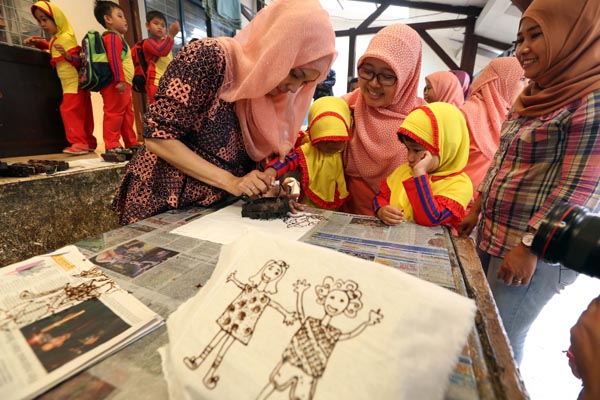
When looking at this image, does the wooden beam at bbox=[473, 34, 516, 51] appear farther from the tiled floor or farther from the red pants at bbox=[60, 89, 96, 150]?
the red pants at bbox=[60, 89, 96, 150]

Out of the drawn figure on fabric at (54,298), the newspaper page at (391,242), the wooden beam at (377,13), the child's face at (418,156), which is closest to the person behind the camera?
the drawn figure on fabric at (54,298)

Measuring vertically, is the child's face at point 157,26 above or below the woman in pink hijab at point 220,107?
above

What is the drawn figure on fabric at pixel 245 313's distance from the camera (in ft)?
1.11

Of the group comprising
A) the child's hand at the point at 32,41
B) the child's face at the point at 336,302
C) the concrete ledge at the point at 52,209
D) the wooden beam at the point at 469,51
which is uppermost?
the wooden beam at the point at 469,51

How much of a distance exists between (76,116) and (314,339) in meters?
3.05

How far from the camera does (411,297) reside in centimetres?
33

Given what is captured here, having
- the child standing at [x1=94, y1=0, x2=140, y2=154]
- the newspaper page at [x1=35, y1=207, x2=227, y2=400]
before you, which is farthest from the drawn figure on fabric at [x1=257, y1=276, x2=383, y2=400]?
the child standing at [x1=94, y1=0, x2=140, y2=154]

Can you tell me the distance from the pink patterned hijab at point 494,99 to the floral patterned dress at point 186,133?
1330mm

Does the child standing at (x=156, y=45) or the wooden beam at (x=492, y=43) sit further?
the wooden beam at (x=492, y=43)

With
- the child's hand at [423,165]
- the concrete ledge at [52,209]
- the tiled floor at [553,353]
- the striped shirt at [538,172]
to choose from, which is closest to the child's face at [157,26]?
the concrete ledge at [52,209]

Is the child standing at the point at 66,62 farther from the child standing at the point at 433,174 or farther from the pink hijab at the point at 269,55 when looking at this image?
the child standing at the point at 433,174

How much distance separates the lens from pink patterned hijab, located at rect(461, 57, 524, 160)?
1.60m

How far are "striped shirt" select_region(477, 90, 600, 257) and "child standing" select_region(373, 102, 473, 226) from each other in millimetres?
128

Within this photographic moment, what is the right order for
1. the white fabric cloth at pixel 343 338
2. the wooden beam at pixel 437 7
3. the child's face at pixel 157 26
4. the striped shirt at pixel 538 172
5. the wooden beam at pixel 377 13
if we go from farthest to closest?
the wooden beam at pixel 377 13, the wooden beam at pixel 437 7, the child's face at pixel 157 26, the striped shirt at pixel 538 172, the white fabric cloth at pixel 343 338
